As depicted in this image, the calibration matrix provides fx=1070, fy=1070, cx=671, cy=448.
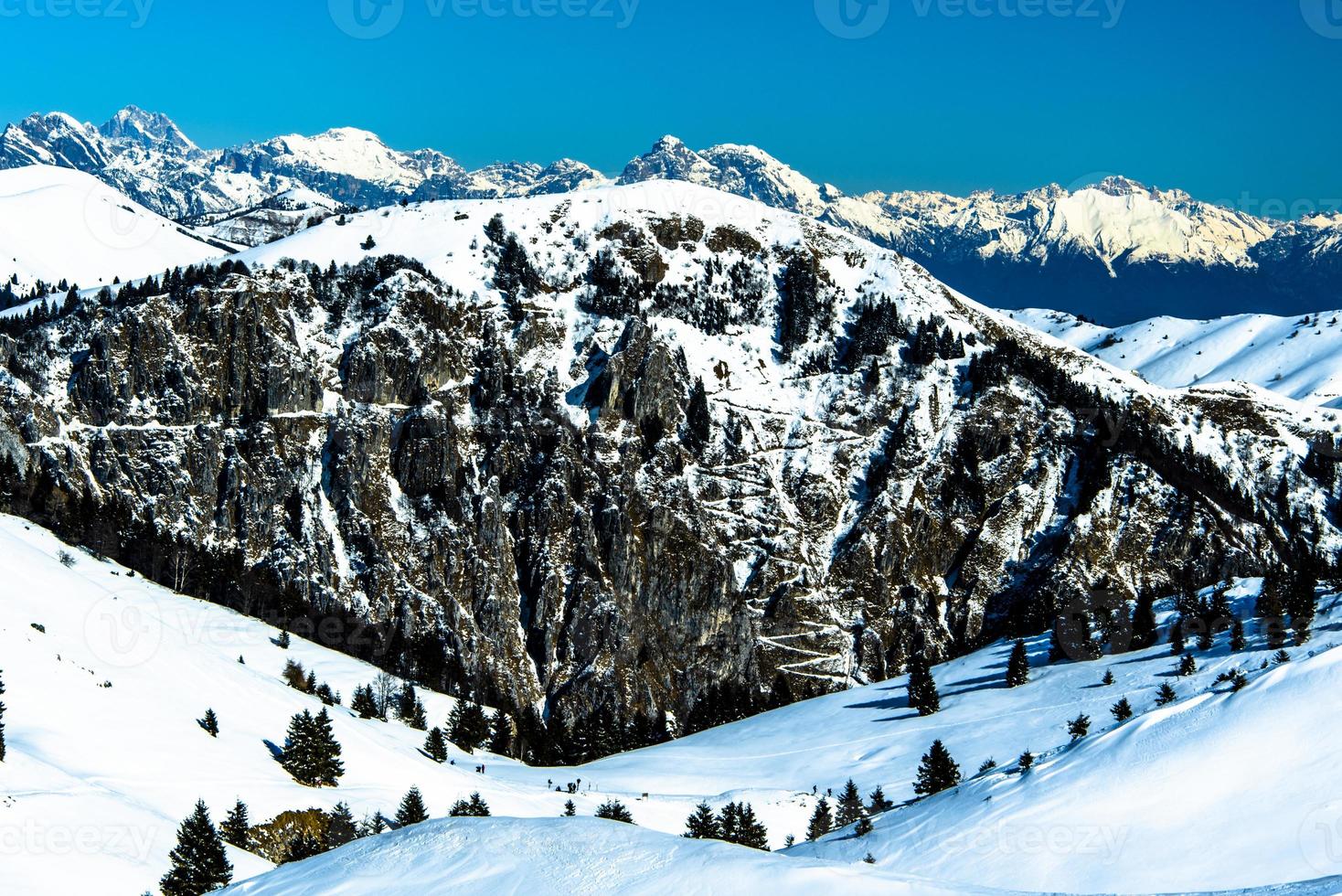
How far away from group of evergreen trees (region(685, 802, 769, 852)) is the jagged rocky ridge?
318 ft

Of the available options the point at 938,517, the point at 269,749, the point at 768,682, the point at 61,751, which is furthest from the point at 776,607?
the point at 61,751

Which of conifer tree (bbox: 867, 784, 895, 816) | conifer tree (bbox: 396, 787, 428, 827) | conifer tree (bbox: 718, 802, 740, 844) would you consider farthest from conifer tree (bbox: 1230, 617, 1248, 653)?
conifer tree (bbox: 396, 787, 428, 827)

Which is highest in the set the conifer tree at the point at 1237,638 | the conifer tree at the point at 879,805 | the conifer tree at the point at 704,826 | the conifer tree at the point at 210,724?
the conifer tree at the point at 210,724

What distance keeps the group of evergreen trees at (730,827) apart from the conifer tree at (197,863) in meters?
26.7

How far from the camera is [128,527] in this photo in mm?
134875

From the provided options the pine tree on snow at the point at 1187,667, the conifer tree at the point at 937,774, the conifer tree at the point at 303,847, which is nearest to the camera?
the conifer tree at the point at 303,847

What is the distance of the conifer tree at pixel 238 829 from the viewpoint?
50531 mm

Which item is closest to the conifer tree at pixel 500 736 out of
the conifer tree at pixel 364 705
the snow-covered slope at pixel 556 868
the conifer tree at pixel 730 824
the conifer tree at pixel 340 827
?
the conifer tree at pixel 364 705

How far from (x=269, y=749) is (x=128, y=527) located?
8155cm

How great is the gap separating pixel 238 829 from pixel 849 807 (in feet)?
124

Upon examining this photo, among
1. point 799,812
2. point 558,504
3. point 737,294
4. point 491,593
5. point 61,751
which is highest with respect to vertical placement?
point 737,294

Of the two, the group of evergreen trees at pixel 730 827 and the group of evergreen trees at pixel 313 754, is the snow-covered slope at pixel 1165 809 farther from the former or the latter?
the group of evergreen trees at pixel 313 754

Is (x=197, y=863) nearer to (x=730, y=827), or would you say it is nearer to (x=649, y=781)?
(x=730, y=827)

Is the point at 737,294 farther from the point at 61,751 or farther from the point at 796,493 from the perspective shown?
the point at 61,751
